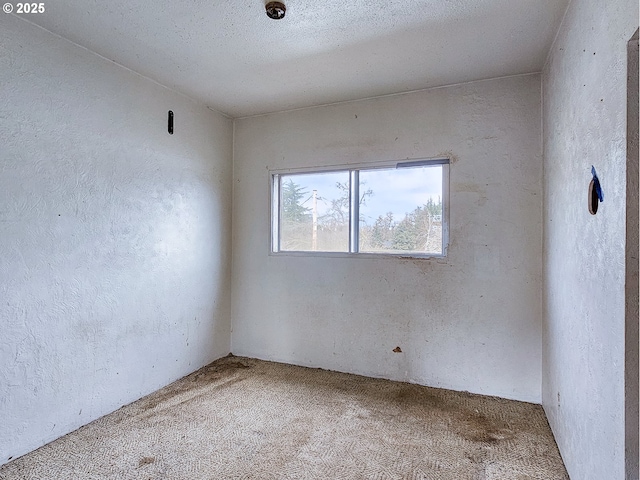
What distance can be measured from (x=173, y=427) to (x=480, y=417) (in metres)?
2.01

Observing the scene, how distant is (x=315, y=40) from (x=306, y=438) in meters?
2.42

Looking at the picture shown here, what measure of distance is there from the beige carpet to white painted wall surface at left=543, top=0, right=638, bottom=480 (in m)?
0.34

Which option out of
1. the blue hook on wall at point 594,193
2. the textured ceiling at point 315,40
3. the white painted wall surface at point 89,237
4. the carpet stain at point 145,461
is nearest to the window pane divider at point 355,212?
the textured ceiling at point 315,40

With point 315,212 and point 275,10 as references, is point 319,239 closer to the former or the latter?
point 315,212

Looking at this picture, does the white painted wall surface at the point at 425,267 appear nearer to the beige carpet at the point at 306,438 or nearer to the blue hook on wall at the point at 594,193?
the beige carpet at the point at 306,438

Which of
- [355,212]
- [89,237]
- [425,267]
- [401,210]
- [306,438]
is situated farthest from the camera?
[355,212]

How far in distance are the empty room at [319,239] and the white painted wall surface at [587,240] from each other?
0.02 m

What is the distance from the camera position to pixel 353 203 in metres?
3.14

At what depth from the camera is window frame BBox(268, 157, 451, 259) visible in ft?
9.27

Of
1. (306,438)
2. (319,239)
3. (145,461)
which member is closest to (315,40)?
(319,239)

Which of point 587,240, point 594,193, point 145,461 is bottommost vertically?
point 145,461

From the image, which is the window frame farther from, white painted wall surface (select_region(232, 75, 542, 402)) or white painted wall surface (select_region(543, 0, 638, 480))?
white painted wall surface (select_region(543, 0, 638, 480))

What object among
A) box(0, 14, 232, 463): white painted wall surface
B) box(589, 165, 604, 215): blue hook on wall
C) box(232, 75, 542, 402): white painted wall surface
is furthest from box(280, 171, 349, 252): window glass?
box(589, 165, 604, 215): blue hook on wall

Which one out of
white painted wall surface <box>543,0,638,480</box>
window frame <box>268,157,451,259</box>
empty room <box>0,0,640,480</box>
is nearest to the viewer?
white painted wall surface <box>543,0,638,480</box>
